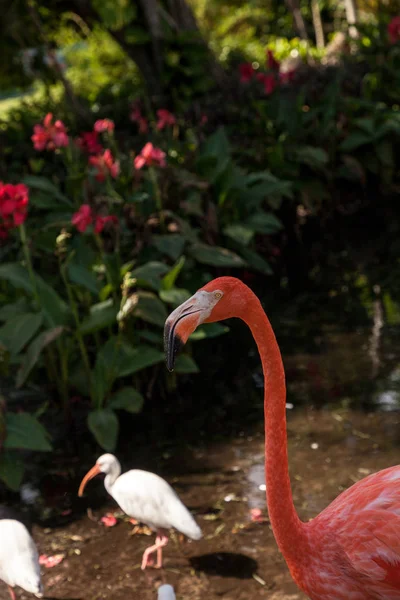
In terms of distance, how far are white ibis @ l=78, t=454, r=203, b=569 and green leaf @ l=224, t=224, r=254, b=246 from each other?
2867 millimetres

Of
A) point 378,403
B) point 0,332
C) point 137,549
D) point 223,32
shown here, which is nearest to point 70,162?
point 0,332

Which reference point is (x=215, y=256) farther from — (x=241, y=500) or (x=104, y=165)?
(x=241, y=500)

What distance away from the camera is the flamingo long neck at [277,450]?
269 centimetres

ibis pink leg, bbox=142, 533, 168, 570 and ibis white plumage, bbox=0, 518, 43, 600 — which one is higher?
ibis white plumage, bbox=0, 518, 43, 600

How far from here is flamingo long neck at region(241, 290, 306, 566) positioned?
2686 millimetres

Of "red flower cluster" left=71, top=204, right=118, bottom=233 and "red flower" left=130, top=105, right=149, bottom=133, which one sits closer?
"red flower cluster" left=71, top=204, right=118, bottom=233

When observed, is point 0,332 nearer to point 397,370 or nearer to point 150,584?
point 150,584

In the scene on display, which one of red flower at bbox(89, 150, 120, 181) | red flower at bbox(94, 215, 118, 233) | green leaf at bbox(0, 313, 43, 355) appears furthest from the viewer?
red flower at bbox(89, 150, 120, 181)

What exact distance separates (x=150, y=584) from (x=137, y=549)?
11.8 inches

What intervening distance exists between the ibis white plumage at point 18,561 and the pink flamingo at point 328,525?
3.93 feet

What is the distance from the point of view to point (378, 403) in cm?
525

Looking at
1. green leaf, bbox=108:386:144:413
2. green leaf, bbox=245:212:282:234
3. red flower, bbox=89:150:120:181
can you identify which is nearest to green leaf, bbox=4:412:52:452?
green leaf, bbox=108:386:144:413

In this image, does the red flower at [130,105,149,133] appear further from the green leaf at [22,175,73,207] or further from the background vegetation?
the green leaf at [22,175,73,207]

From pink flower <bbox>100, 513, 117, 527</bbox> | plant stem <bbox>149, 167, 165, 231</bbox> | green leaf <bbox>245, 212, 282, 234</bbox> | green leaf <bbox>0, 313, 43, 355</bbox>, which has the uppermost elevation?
plant stem <bbox>149, 167, 165, 231</bbox>
